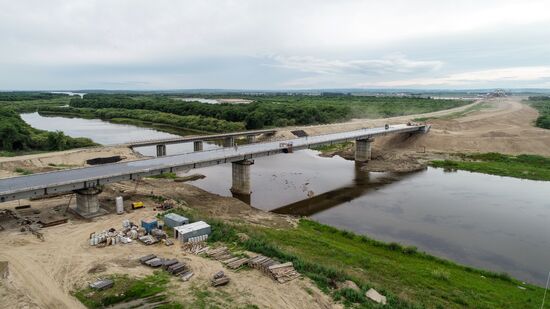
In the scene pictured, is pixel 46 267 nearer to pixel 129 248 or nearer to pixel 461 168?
pixel 129 248

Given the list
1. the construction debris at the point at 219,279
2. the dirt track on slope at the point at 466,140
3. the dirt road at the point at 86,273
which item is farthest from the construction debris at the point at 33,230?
the dirt track on slope at the point at 466,140

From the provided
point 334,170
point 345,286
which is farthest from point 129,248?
point 334,170

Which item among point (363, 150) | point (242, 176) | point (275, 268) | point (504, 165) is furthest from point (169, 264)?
point (504, 165)

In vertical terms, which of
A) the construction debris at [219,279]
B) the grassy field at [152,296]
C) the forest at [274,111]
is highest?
the forest at [274,111]

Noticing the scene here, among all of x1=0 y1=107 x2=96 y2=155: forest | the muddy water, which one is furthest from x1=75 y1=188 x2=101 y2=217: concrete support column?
x1=0 y1=107 x2=96 y2=155: forest

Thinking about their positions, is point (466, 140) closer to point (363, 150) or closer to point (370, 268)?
point (363, 150)

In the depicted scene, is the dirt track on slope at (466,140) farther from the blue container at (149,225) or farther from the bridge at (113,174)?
the blue container at (149,225)
